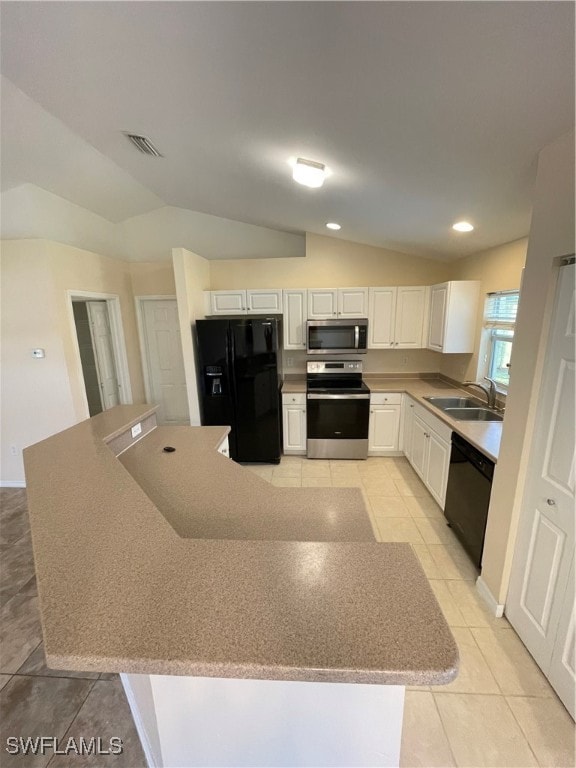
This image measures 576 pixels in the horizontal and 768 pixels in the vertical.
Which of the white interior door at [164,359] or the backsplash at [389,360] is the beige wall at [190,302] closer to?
the white interior door at [164,359]

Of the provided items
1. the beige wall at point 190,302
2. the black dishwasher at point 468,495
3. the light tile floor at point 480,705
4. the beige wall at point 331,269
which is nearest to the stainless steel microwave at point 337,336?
the beige wall at point 331,269

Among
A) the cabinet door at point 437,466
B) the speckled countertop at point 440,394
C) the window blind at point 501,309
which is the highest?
the window blind at point 501,309

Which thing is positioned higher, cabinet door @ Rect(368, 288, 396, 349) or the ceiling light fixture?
Answer: the ceiling light fixture

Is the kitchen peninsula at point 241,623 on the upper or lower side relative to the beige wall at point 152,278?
lower

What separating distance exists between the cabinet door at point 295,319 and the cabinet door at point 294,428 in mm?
781

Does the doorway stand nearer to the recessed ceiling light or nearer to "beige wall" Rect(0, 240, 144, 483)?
"beige wall" Rect(0, 240, 144, 483)

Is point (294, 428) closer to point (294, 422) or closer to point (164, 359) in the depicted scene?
point (294, 422)

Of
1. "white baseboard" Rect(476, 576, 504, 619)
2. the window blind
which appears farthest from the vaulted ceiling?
"white baseboard" Rect(476, 576, 504, 619)

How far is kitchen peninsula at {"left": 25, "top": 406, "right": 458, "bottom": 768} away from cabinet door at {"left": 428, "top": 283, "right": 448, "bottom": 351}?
8.73 ft

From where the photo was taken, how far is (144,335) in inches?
175

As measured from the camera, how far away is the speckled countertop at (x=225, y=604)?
602mm

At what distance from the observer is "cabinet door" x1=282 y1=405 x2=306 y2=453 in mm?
3760

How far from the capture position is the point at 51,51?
133 cm

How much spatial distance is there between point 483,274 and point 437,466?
A: 1.90m
